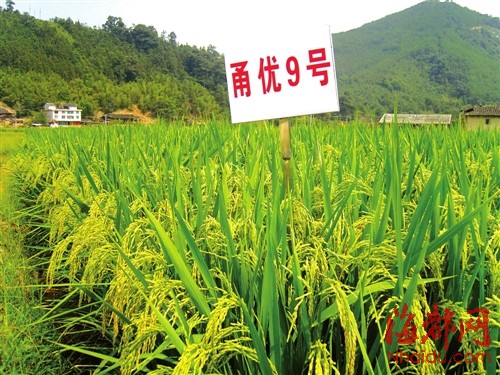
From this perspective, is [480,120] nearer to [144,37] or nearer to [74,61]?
[144,37]

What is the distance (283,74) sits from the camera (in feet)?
5.58

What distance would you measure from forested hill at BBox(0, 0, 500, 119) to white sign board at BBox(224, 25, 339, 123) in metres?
1.13

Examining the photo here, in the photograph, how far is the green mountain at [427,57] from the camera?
316 ft

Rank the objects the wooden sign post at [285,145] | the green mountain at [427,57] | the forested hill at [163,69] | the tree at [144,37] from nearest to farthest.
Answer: the wooden sign post at [285,145], the forested hill at [163,69], the tree at [144,37], the green mountain at [427,57]

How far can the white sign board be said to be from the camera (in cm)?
165

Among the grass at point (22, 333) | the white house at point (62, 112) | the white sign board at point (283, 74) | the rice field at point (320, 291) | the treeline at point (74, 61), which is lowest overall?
the grass at point (22, 333)

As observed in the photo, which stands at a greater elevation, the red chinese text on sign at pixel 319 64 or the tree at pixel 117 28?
the tree at pixel 117 28

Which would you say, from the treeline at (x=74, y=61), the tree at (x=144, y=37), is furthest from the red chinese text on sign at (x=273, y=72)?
the tree at (x=144, y=37)

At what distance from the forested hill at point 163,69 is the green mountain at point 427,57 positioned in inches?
13.6

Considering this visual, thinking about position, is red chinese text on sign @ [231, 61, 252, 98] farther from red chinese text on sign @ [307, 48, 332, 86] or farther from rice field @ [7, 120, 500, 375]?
rice field @ [7, 120, 500, 375]

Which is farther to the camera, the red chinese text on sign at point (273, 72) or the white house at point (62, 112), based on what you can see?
the white house at point (62, 112)

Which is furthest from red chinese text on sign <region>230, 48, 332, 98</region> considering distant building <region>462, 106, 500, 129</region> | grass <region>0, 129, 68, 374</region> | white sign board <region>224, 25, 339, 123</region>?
distant building <region>462, 106, 500, 129</region>

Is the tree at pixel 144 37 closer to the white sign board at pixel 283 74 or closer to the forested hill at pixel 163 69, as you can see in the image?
the forested hill at pixel 163 69

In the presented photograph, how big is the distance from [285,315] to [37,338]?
124 cm
